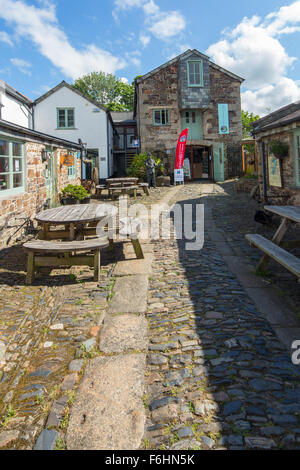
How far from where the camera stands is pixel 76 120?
20547 millimetres

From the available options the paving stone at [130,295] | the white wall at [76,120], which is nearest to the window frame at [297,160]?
the paving stone at [130,295]

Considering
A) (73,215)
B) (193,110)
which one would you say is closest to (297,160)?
(73,215)

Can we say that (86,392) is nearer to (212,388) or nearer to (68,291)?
(212,388)

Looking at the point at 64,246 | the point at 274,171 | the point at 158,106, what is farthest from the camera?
the point at 158,106

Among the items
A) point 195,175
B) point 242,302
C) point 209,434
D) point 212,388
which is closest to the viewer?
point 209,434

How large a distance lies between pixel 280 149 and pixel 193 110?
46.3 feet

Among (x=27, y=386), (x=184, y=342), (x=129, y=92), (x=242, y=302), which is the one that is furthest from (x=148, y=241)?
(x=129, y=92)

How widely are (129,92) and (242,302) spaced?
47.7 meters

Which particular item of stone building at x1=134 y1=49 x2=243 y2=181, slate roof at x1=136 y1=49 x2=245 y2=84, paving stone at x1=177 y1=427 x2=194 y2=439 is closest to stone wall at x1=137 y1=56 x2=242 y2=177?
stone building at x1=134 y1=49 x2=243 y2=181

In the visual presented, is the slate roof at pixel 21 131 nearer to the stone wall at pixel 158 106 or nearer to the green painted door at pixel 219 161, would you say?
the stone wall at pixel 158 106

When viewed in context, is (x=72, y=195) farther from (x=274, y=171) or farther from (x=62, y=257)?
(x=62, y=257)

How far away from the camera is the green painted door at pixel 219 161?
2138 centimetres

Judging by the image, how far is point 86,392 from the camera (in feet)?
8.07

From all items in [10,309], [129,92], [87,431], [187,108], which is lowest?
[87,431]
